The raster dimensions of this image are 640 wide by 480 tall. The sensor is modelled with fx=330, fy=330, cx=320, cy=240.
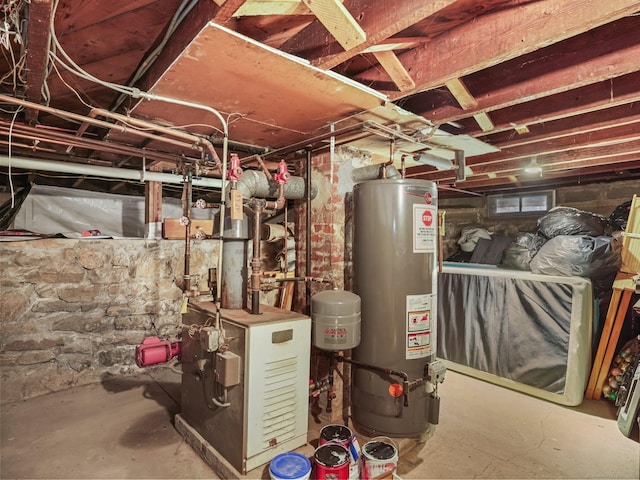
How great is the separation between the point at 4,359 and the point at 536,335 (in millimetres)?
4494

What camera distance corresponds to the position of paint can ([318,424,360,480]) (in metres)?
1.74

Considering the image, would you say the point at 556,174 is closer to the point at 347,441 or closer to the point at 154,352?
the point at 347,441

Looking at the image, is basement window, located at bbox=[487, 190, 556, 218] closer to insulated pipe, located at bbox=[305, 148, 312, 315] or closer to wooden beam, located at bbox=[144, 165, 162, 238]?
insulated pipe, located at bbox=[305, 148, 312, 315]

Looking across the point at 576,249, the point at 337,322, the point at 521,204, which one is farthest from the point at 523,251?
the point at 337,322

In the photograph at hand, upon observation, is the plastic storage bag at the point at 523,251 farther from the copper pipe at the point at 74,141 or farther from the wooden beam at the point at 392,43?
the copper pipe at the point at 74,141

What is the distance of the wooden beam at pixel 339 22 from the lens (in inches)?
43.8

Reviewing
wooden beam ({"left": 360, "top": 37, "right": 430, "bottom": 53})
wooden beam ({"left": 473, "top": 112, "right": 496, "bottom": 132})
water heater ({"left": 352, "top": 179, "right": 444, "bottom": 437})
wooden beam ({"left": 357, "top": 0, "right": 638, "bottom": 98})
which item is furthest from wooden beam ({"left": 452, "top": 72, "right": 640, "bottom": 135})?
wooden beam ({"left": 360, "top": 37, "right": 430, "bottom": 53})

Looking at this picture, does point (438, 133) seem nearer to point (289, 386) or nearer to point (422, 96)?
point (422, 96)

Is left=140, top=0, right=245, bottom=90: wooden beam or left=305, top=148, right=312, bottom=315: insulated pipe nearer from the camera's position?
left=140, top=0, right=245, bottom=90: wooden beam

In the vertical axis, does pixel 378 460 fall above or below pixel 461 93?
below

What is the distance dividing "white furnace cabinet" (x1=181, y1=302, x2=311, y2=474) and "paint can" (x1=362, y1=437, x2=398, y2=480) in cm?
40

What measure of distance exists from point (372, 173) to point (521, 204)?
346cm

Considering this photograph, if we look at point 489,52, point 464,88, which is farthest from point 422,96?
point 489,52

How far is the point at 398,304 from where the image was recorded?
79.1 inches
